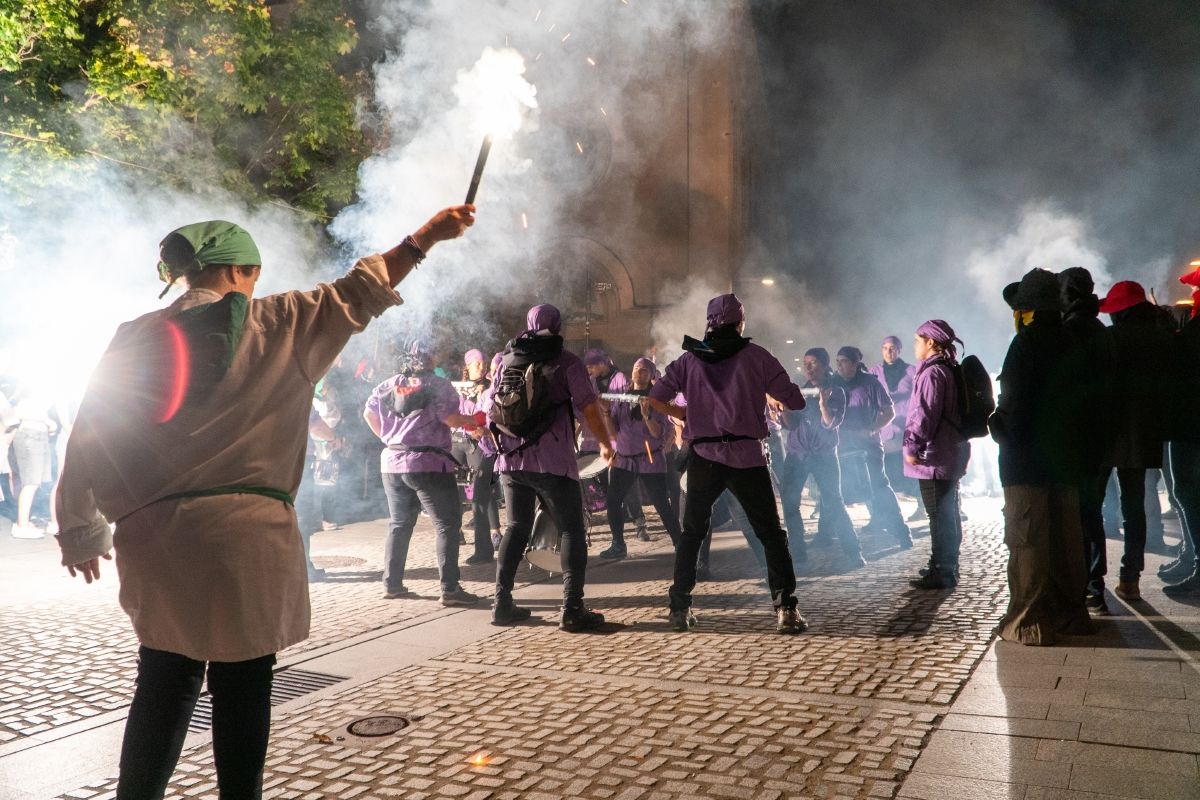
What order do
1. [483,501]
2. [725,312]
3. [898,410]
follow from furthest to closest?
[898,410] → [483,501] → [725,312]

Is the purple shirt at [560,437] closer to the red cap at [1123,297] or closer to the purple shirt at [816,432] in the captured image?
the purple shirt at [816,432]

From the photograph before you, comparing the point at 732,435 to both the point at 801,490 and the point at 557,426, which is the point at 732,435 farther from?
the point at 801,490

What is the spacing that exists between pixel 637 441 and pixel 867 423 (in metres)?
2.06

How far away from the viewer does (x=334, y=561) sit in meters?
8.91

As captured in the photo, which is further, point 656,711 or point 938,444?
point 938,444

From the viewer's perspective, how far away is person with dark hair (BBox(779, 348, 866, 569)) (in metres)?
8.09

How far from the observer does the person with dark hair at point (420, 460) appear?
6.88 metres

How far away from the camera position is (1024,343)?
4.90 meters

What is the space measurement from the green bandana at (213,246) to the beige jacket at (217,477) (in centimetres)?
10

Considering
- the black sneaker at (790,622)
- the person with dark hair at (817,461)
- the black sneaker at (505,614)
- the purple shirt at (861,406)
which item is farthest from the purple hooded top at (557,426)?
the purple shirt at (861,406)

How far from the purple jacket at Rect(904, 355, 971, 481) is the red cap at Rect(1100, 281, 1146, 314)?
1.03m

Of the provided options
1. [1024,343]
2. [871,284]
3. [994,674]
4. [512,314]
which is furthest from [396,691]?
[871,284]

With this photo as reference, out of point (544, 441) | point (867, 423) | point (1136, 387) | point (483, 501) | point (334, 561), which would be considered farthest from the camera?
point (483, 501)

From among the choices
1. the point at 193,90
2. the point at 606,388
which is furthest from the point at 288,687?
the point at 193,90
